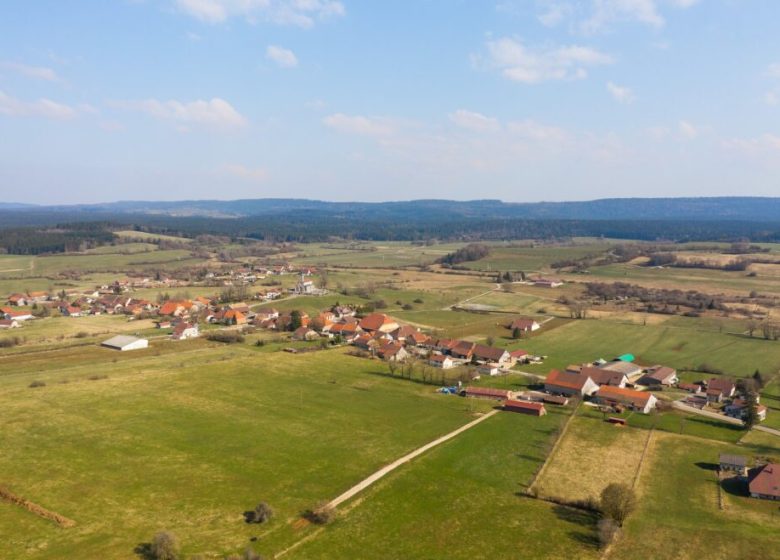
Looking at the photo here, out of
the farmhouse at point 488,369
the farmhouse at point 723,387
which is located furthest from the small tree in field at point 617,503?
the farmhouse at point 488,369

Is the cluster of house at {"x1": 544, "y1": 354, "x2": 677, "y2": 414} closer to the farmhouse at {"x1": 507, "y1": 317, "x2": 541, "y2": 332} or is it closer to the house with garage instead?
the house with garage

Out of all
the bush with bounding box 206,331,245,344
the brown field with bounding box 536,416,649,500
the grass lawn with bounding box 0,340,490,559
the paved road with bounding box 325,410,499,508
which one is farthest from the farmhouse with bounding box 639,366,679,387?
the bush with bounding box 206,331,245,344

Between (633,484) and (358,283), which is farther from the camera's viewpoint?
(358,283)

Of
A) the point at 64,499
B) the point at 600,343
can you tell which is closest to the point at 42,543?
the point at 64,499

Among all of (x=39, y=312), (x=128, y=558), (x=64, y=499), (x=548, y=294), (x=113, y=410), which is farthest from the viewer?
(x=548, y=294)

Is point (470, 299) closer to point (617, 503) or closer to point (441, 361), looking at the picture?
point (441, 361)

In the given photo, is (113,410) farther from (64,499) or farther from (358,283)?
(358,283)

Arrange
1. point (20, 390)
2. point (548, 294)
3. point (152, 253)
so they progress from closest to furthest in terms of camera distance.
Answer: point (20, 390), point (548, 294), point (152, 253)

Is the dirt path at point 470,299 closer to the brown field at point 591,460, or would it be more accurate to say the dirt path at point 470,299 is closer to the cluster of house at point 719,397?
the cluster of house at point 719,397

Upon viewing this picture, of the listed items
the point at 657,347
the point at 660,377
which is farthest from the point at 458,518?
the point at 657,347
